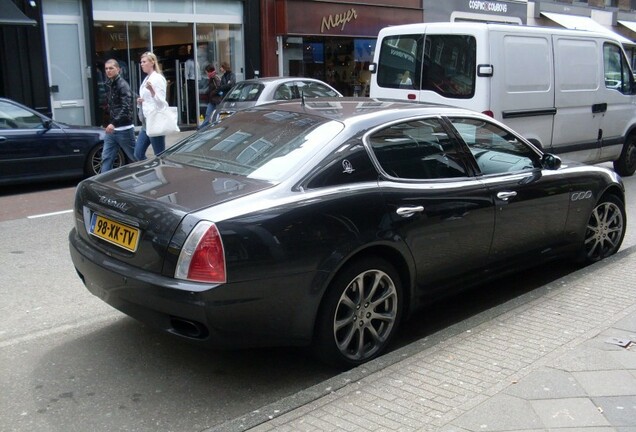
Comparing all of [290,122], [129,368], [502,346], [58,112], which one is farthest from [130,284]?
[58,112]

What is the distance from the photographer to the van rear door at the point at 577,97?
9.57 metres

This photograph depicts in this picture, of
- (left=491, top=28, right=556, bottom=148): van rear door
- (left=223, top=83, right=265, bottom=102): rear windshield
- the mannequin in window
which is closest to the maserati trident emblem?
(left=491, top=28, right=556, bottom=148): van rear door

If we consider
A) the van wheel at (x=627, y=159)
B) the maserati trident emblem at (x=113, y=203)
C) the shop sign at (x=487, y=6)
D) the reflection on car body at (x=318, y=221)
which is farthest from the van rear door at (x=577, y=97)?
the shop sign at (x=487, y=6)

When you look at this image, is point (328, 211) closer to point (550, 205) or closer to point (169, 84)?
point (550, 205)

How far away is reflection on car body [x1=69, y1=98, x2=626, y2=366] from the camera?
140 inches

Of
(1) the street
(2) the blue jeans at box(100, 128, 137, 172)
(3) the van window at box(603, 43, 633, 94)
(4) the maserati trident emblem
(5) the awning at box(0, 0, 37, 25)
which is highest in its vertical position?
(5) the awning at box(0, 0, 37, 25)

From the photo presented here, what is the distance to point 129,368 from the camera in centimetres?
412

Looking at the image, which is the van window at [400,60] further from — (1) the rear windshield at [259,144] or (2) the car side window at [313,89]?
(1) the rear windshield at [259,144]

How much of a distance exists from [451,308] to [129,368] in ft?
8.27

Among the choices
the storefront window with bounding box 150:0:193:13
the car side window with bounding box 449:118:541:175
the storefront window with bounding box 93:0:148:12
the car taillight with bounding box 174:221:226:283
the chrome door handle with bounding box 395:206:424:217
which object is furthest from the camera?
the storefront window with bounding box 150:0:193:13

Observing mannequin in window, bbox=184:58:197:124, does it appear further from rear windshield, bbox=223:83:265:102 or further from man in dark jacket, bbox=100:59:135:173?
man in dark jacket, bbox=100:59:135:173

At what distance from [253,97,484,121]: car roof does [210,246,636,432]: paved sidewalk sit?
1.48m

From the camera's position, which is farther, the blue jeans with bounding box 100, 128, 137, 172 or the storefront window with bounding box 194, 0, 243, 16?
the storefront window with bounding box 194, 0, 243, 16

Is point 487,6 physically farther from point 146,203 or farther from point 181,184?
point 146,203
